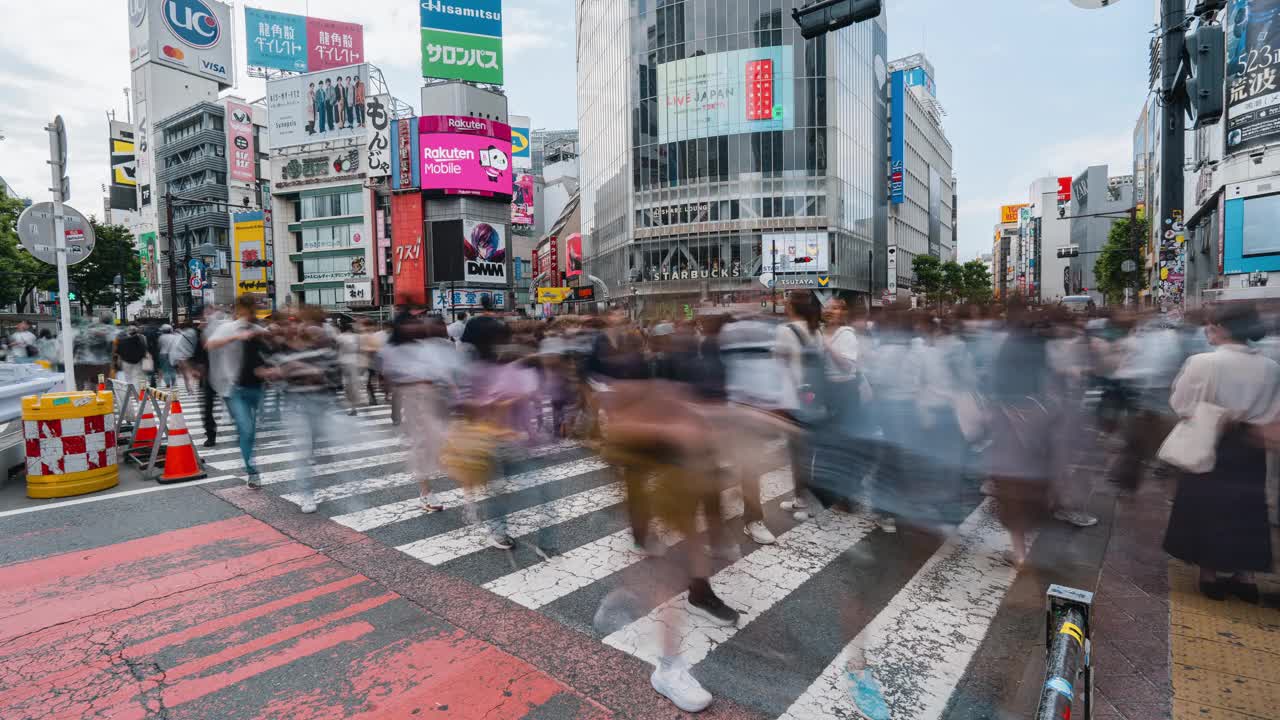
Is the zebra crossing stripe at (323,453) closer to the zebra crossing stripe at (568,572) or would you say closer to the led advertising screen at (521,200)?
the zebra crossing stripe at (568,572)

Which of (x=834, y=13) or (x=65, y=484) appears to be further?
(x=834, y=13)

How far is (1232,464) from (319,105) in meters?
66.7

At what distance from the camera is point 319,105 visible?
57.5 metres

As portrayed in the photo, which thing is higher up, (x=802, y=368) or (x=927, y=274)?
(x=927, y=274)

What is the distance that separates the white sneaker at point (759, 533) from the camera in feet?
17.8

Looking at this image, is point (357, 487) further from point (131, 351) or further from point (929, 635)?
point (131, 351)

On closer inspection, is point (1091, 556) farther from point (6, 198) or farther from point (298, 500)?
point (6, 198)

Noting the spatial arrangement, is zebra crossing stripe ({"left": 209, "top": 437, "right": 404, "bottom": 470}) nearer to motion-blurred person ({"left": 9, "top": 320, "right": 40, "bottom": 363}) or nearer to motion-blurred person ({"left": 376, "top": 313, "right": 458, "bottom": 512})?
motion-blurred person ({"left": 376, "top": 313, "right": 458, "bottom": 512})

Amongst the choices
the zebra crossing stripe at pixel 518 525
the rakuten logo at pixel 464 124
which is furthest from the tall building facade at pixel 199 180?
the zebra crossing stripe at pixel 518 525

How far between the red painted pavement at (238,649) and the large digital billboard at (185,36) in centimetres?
9373

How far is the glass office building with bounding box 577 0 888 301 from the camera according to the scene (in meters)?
49.5

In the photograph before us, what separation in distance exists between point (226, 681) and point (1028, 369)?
18.4 feet

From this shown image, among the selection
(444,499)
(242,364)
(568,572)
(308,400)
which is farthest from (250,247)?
(568,572)

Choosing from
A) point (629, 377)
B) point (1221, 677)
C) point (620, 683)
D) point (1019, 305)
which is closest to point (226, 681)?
point (620, 683)
